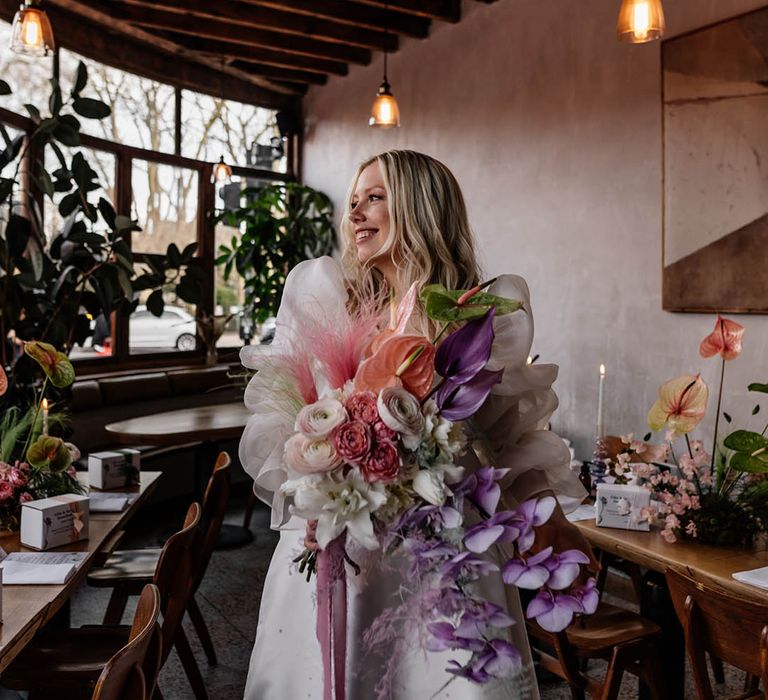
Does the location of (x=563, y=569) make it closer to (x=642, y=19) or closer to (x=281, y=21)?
(x=642, y=19)

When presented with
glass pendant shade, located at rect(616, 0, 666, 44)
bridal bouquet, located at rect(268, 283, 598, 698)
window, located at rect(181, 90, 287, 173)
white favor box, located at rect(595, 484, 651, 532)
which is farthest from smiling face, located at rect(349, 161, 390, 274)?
window, located at rect(181, 90, 287, 173)

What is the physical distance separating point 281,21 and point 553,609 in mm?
5760

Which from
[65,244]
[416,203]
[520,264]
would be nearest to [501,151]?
[520,264]

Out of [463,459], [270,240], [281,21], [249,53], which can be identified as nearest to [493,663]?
[463,459]

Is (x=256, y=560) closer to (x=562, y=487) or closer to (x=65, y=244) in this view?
(x=65, y=244)

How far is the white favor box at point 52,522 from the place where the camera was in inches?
96.2

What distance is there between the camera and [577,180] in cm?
459

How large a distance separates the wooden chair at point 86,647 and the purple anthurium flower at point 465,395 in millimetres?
1375

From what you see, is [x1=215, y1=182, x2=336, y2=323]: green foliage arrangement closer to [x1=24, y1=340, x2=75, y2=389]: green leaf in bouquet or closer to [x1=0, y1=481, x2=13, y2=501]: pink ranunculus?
[x1=24, y1=340, x2=75, y2=389]: green leaf in bouquet

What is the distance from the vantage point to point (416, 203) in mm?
1614

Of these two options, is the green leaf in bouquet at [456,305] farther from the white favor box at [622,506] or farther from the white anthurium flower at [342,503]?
the white favor box at [622,506]

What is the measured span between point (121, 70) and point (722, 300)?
185 inches

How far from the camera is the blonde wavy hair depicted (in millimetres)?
1587

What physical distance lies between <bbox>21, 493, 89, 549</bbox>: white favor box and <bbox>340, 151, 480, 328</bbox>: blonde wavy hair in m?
1.39
